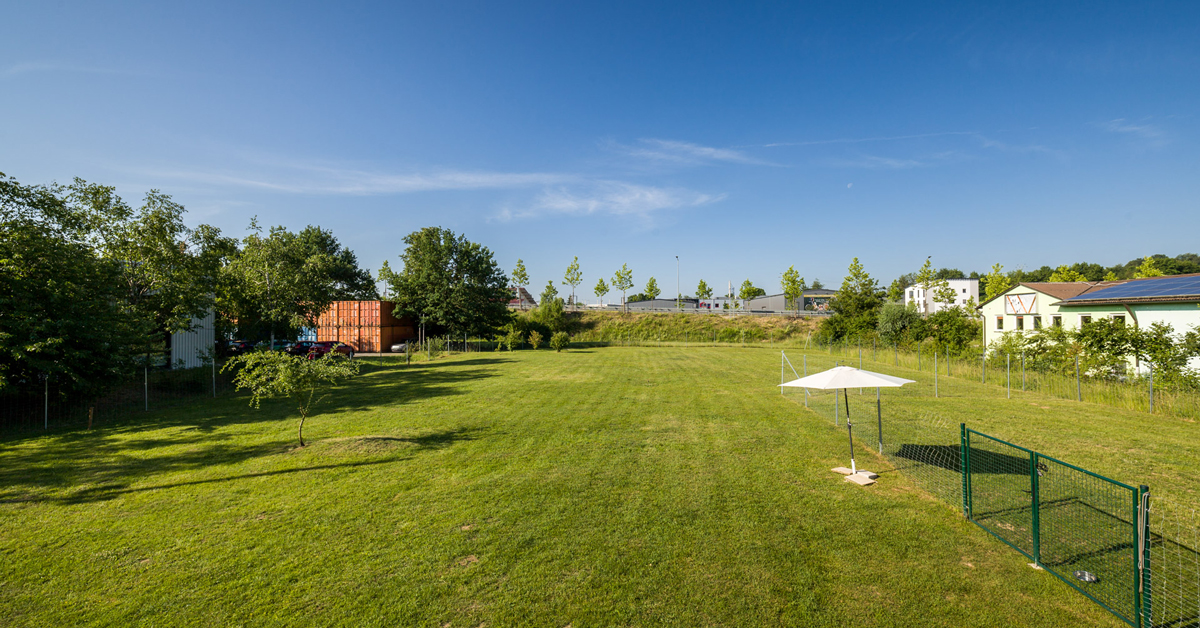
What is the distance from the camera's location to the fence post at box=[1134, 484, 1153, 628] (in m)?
4.03

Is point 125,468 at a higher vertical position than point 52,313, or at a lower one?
lower

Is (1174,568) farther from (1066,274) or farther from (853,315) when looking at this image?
(1066,274)

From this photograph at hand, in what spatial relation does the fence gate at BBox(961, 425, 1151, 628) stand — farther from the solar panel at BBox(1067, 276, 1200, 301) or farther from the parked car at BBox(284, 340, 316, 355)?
the parked car at BBox(284, 340, 316, 355)

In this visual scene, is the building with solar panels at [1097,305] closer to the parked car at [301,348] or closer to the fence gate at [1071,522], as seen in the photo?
the fence gate at [1071,522]

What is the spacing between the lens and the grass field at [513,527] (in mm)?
4707

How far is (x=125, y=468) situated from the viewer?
9125 mm

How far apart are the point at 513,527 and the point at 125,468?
8.28 m

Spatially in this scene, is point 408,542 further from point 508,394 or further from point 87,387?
point 87,387

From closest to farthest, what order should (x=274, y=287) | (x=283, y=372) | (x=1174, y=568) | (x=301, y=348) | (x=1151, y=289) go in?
1. (x=1174, y=568)
2. (x=283, y=372)
3. (x=1151, y=289)
4. (x=274, y=287)
5. (x=301, y=348)

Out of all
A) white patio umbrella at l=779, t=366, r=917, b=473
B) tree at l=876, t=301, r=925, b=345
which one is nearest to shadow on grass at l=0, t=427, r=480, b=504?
white patio umbrella at l=779, t=366, r=917, b=473

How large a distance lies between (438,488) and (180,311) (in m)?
17.6

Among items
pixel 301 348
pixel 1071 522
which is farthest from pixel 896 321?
pixel 301 348

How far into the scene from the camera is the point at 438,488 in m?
7.99

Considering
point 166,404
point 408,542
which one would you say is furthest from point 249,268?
point 408,542
